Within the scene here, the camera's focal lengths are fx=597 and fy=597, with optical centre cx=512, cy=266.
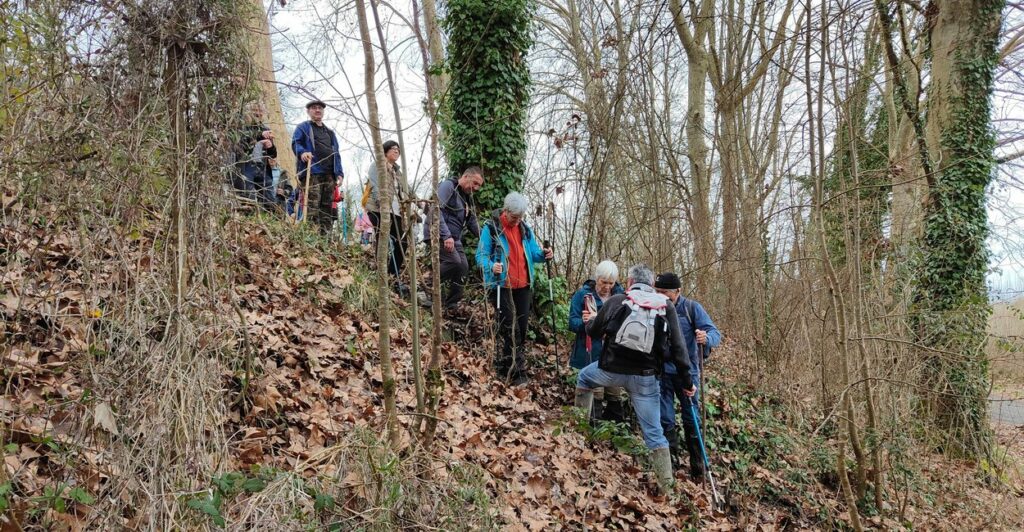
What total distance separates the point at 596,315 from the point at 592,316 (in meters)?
0.31

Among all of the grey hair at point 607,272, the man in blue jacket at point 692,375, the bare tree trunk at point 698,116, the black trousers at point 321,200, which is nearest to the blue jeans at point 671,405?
the man in blue jacket at point 692,375

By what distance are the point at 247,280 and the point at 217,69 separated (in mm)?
2506

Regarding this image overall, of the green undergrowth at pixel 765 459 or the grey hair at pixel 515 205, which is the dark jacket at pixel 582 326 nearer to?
the grey hair at pixel 515 205

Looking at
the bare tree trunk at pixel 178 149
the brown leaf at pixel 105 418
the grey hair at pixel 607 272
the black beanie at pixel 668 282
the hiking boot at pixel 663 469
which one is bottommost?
the hiking boot at pixel 663 469

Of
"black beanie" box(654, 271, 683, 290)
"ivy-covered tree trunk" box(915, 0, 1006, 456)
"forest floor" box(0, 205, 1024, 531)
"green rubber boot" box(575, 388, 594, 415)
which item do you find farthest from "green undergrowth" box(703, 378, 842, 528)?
"ivy-covered tree trunk" box(915, 0, 1006, 456)

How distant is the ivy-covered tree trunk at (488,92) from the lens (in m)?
7.41

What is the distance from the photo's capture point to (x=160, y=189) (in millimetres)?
3150

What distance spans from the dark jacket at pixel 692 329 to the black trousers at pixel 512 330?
1551mm

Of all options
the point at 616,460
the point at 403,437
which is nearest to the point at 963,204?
the point at 616,460

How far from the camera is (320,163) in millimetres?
7926

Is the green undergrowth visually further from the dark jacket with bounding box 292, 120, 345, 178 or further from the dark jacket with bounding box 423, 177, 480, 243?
the dark jacket with bounding box 292, 120, 345, 178

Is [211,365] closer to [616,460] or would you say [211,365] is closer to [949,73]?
[616,460]

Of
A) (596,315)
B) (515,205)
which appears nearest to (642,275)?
(596,315)

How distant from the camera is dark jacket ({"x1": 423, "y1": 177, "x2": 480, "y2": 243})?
22.1ft
